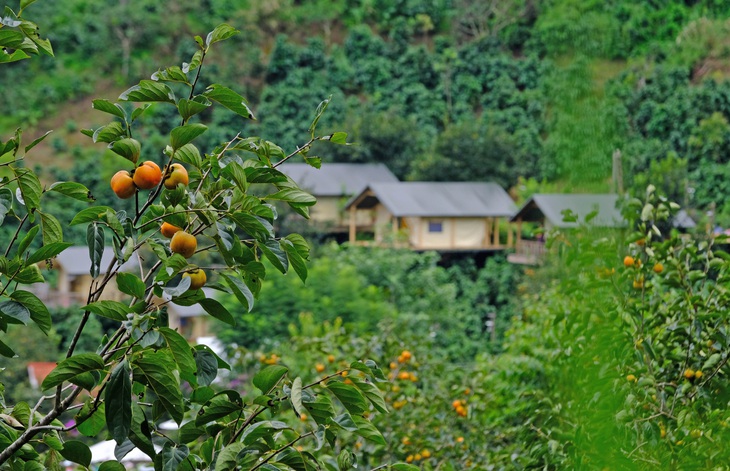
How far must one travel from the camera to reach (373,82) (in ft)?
47.9

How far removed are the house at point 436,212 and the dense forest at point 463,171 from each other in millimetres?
486

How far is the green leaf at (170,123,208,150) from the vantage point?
0.50 m

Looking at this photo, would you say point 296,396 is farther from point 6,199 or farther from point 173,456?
point 6,199

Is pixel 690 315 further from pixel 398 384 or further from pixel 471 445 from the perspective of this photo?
pixel 398 384

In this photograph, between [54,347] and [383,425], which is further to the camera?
[54,347]

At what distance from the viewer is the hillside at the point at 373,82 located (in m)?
11.8

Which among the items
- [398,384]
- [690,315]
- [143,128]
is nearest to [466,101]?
[143,128]

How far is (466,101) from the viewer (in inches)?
584

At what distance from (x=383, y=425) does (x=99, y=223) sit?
55.5 inches

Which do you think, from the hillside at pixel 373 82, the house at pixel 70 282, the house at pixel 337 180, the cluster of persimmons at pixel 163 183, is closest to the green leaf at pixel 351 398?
the cluster of persimmons at pixel 163 183

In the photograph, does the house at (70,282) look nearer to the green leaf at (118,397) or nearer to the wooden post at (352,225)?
the wooden post at (352,225)

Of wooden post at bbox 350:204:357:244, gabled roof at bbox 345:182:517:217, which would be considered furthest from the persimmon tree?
wooden post at bbox 350:204:357:244

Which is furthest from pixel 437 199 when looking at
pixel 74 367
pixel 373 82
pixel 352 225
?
pixel 74 367

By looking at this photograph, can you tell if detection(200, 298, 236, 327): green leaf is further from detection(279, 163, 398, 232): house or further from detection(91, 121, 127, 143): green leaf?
detection(279, 163, 398, 232): house
